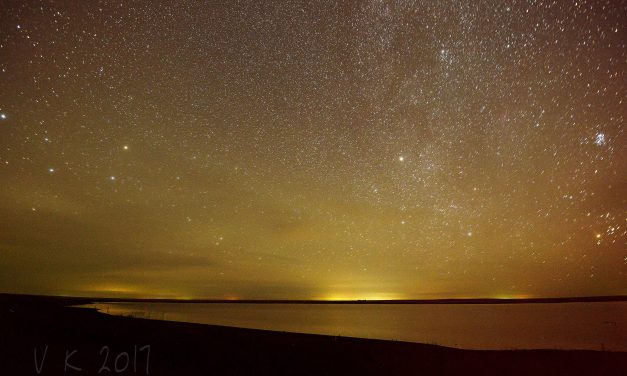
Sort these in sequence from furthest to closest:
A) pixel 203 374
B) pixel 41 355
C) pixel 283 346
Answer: pixel 283 346, pixel 41 355, pixel 203 374

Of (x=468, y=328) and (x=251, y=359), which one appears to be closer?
(x=251, y=359)

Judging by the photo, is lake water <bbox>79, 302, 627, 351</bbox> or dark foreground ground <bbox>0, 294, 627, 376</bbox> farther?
lake water <bbox>79, 302, 627, 351</bbox>

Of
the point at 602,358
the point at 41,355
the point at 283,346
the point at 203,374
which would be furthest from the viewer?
the point at 283,346

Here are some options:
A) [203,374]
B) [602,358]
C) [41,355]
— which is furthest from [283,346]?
[602,358]

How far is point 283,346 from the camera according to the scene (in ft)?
42.7

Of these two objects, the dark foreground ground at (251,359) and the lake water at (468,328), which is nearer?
the dark foreground ground at (251,359)

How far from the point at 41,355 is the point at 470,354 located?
41.1 feet

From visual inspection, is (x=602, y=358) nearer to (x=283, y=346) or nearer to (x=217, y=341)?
(x=283, y=346)

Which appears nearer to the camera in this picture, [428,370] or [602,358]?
[428,370]

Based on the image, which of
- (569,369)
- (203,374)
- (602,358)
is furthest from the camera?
(602,358)

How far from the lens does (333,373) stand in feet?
31.6

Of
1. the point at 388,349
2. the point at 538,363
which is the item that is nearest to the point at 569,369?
the point at 538,363

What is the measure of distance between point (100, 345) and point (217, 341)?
3.82m

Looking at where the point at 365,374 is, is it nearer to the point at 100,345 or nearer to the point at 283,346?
the point at 283,346
